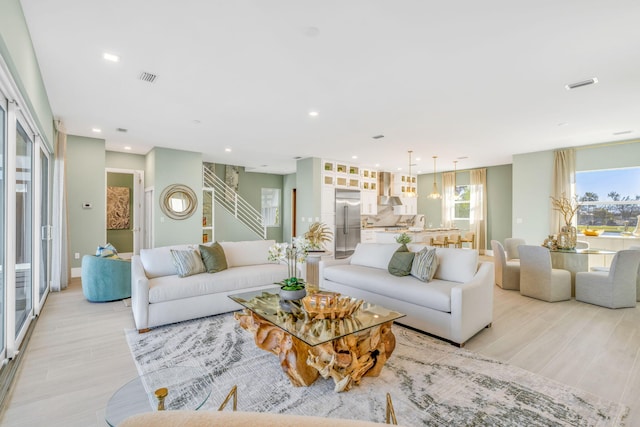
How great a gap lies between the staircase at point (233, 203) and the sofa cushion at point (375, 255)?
4708mm

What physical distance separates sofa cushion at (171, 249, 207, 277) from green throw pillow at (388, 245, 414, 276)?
2.45 meters

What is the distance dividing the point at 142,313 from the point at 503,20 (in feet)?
14.0

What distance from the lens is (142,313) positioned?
3.21 metres

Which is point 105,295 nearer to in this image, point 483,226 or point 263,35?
point 263,35

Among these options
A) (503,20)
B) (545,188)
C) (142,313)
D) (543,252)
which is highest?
(503,20)

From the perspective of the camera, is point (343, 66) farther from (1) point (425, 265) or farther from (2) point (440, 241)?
(2) point (440, 241)

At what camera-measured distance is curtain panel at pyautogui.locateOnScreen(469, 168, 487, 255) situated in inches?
372

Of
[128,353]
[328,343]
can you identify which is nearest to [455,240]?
[328,343]

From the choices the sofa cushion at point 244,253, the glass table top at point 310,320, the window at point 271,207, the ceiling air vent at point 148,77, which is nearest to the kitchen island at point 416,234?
the sofa cushion at point 244,253

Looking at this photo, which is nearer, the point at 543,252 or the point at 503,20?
the point at 503,20

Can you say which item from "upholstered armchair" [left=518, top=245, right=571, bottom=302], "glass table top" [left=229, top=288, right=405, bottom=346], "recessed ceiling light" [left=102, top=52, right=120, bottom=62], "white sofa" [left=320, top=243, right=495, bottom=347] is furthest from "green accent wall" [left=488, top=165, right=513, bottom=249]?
"recessed ceiling light" [left=102, top=52, right=120, bottom=62]

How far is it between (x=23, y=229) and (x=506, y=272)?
680 cm

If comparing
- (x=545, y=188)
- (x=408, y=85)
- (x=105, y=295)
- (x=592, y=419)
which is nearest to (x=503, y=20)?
(x=408, y=85)

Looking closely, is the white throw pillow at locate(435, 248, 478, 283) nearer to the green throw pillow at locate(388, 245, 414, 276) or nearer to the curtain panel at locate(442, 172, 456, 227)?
the green throw pillow at locate(388, 245, 414, 276)
